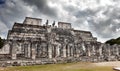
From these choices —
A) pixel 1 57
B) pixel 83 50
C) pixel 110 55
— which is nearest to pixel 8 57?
pixel 1 57

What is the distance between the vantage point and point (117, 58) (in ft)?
104

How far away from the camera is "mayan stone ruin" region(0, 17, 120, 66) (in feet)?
79.6

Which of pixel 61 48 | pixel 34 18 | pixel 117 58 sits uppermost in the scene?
pixel 34 18

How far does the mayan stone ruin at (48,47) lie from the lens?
2426 centimetres

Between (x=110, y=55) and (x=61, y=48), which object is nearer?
(x=61, y=48)

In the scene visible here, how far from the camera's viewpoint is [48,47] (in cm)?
2703

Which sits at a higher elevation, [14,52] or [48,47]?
[48,47]

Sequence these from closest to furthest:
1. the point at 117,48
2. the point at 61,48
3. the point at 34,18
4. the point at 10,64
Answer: the point at 10,64, the point at 61,48, the point at 117,48, the point at 34,18

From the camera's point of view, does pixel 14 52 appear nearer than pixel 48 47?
Yes

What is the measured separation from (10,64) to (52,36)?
440 inches

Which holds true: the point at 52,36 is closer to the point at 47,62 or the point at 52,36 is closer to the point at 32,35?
the point at 32,35

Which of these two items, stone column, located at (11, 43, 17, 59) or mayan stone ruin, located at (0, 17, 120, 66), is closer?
stone column, located at (11, 43, 17, 59)

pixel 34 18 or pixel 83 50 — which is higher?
pixel 34 18

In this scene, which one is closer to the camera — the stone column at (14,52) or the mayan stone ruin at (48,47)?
the stone column at (14,52)
